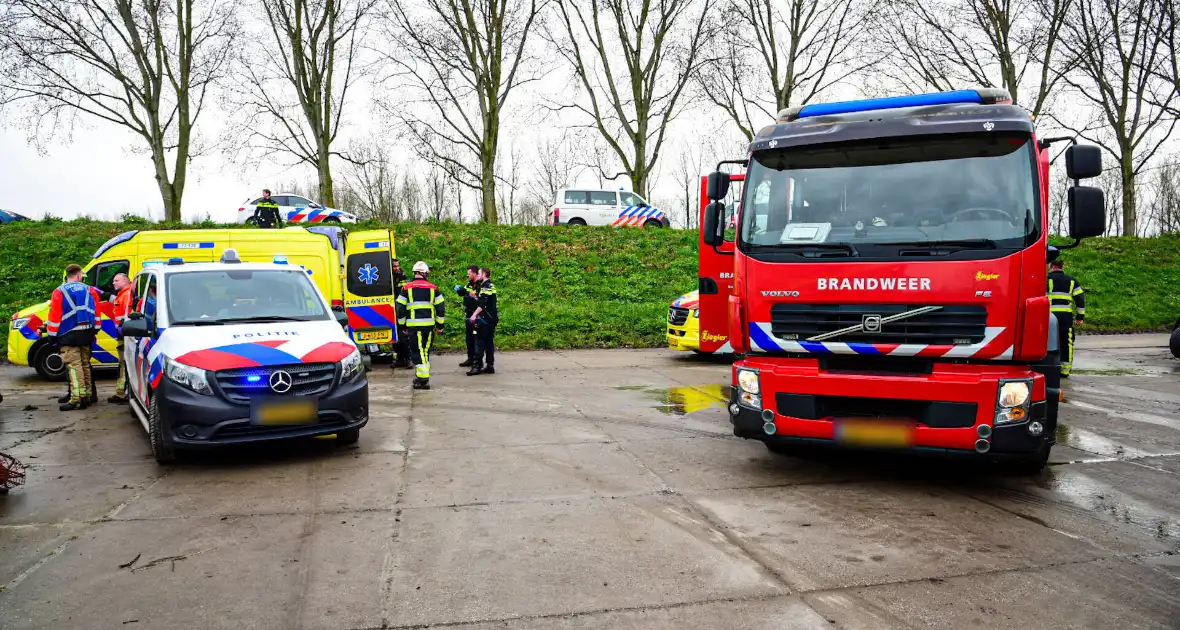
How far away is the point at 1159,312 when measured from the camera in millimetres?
21328

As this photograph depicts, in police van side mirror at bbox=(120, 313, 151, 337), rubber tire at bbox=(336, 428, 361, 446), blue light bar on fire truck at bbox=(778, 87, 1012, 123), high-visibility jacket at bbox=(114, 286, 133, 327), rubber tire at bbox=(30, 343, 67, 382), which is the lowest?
rubber tire at bbox=(336, 428, 361, 446)

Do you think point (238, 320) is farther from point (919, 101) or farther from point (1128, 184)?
point (1128, 184)

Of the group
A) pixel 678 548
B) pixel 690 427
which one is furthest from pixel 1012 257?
pixel 690 427

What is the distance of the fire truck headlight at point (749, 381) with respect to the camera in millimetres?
5930

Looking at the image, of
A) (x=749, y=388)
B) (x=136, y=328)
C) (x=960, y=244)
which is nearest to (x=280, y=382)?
(x=136, y=328)

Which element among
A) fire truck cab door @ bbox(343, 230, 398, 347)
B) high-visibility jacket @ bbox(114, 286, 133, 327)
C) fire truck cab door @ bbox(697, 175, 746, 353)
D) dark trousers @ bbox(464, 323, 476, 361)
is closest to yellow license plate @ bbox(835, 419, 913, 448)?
fire truck cab door @ bbox(697, 175, 746, 353)

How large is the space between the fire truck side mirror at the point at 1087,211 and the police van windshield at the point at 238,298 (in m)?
6.38

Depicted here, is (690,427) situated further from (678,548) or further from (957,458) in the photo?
(678,548)

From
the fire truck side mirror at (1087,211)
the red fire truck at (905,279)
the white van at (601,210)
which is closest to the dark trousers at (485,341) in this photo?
the red fire truck at (905,279)

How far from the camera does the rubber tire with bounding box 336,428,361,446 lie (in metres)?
7.24

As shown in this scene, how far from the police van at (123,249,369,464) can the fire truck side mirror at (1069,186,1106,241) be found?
5789mm

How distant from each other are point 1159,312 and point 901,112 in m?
20.3

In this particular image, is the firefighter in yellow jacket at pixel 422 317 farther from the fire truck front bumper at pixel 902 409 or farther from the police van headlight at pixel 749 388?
the fire truck front bumper at pixel 902 409

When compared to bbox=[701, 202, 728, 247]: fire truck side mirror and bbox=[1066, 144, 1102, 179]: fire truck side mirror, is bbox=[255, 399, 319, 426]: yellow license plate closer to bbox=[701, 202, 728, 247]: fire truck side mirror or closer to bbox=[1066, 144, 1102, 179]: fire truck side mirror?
bbox=[701, 202, 728, 247]: fire truck side mirror
